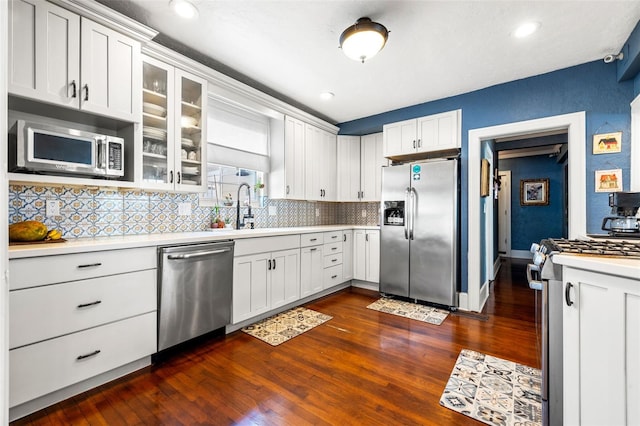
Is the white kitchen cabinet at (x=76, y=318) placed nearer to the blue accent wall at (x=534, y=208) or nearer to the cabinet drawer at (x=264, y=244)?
the cabinet drawer at (x=264, y=244)

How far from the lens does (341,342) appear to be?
2.49 metres

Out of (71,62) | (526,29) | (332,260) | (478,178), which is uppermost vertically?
(526,29)

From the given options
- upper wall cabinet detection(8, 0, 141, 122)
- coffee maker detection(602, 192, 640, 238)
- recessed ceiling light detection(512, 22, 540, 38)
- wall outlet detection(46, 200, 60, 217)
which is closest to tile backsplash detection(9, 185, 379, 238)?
wall outlet detection(46, 200, 60, 217)

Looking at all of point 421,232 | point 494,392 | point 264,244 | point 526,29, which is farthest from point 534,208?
point 264,244

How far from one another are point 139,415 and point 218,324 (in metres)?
0.94

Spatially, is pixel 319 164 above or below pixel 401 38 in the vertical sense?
below

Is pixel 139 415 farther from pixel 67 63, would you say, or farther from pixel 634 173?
pixel 634 173

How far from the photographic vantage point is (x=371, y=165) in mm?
4605

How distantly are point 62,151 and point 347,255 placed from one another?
3309 millimetres

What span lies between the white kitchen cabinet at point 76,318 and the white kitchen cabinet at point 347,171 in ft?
10.2

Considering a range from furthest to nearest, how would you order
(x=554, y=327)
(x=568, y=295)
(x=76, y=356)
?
(x=76, y=356)
(x=554, y=327)
(x=568, y=295)

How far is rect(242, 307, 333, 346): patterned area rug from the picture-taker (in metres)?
2.59

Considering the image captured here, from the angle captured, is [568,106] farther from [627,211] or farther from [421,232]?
[421,232]

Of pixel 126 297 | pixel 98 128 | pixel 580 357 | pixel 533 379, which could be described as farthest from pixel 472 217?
pixel 98 128
